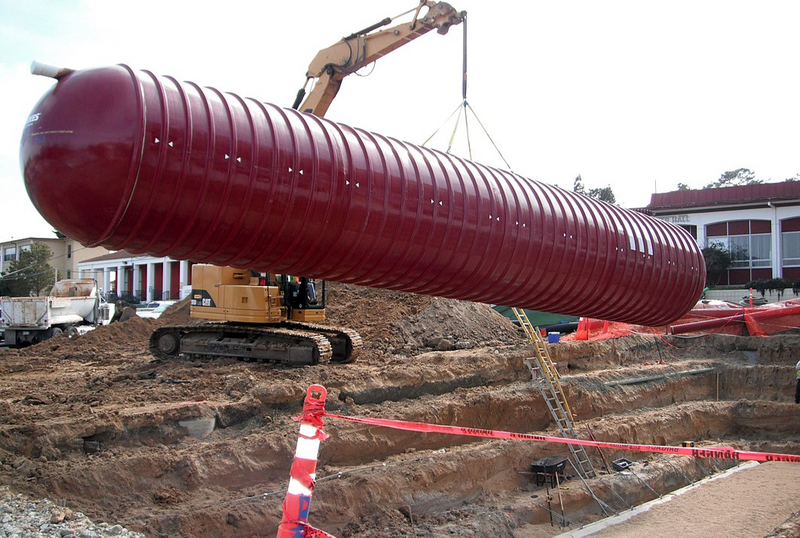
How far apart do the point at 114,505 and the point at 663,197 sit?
36.8 metres

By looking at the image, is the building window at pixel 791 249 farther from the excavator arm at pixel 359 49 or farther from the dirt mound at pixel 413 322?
the excavator arm at pixel 359 49

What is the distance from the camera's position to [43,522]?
540 centimetres

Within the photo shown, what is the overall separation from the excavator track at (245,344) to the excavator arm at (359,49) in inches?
188

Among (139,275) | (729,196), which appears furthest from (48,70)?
(139,275)

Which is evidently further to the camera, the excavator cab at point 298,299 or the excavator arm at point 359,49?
the excavator cab at point 298,299

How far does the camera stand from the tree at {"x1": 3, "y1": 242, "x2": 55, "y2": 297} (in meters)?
38.1

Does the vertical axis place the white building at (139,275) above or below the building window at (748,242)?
below

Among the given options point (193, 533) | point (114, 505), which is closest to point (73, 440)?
point (114, 505)

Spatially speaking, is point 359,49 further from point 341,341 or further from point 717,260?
point 717,260

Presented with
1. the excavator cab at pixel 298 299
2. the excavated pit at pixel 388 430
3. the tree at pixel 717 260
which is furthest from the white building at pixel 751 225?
the excavator cab at pixel 298 299

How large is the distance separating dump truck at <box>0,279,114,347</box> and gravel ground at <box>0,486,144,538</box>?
13626 mm

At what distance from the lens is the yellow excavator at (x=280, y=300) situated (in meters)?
12.0

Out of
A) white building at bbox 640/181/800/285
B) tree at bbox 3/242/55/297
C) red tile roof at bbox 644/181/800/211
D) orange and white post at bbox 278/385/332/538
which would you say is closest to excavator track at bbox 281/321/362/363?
orange and white post at bbox 278/385/332/538

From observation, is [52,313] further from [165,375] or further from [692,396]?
[692,396]
